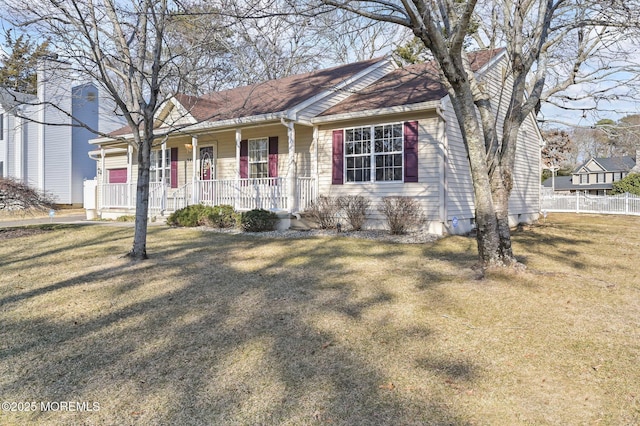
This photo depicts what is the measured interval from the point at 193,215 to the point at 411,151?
642cm

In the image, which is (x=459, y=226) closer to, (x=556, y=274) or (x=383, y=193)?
(x=383, y=193)

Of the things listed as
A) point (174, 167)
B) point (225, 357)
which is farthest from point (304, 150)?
point (225, 357)

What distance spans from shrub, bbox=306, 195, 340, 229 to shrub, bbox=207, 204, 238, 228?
7.29ft

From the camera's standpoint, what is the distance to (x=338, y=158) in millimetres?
12539

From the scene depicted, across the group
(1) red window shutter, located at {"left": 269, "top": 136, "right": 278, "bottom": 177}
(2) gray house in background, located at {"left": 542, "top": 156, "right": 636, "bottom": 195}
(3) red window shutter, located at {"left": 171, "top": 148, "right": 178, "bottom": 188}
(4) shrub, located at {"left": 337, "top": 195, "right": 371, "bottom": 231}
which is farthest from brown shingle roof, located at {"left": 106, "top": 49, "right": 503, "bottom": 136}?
(2) gray house in background, located at {"left": 542, "top": 156, "right": 636, "bottom": 195}

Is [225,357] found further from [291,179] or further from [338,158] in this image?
[338,158]

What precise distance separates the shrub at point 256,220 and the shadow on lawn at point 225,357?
514cm

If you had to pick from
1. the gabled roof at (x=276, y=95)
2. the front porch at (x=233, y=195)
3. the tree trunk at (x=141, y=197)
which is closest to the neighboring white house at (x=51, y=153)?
the front porch at (x=233, y=195)

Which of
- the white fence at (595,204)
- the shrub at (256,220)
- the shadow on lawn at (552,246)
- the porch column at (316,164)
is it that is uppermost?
the porch column at (316,164)

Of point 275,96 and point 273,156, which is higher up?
point 275,96

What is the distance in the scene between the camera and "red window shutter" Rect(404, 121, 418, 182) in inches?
441

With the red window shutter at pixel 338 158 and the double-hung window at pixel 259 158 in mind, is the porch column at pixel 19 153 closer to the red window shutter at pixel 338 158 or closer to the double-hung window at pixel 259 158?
the double-hung window at pixel 259 158

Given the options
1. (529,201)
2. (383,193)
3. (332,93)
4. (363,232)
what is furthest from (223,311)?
(529,201)

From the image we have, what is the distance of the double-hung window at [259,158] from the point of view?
14.5m
